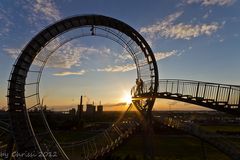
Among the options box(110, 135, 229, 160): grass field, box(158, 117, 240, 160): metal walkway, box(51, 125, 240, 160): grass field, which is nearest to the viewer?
box(158, 117, 240, 160): metal walkway

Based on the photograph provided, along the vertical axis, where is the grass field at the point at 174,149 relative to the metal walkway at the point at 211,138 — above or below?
below

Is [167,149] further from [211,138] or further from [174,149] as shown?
[211,138]

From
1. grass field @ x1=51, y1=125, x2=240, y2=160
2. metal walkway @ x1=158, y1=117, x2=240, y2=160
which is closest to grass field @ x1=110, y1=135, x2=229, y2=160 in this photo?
grass field @ x1=51, y1=125, x2=240, y2=160

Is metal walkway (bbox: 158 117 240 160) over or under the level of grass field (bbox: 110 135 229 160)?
over

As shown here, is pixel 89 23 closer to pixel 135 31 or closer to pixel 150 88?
pixel 135 31

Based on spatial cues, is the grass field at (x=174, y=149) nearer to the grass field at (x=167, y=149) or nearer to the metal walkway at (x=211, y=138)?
the grass field at (x=167, y=149)

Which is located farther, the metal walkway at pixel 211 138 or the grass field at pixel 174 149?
the grass field at pixel 174 149

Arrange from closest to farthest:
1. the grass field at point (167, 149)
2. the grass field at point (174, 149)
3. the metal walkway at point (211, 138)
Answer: the metal walkway at point (211, 138), the grass field at point (167, 149), the grass field at point (174, 149)

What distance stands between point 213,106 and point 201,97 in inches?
43.9

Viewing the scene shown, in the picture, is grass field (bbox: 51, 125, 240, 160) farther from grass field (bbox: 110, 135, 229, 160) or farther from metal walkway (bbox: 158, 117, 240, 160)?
metal walkway (bbox: 158, 117, 240, 160)

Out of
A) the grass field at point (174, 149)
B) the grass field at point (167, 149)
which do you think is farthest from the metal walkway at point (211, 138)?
the grass field at point (174, 149)

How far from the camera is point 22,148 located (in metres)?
18.9

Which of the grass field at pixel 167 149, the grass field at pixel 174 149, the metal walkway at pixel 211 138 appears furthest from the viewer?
the grass field at pixel 174 149

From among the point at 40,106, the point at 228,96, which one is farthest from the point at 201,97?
the point at 40,106
